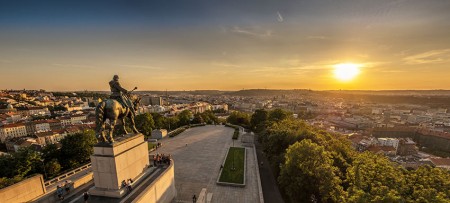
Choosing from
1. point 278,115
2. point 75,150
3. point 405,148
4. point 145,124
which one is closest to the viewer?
point 75,150

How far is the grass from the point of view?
23484 mm

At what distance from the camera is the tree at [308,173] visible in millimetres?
17203

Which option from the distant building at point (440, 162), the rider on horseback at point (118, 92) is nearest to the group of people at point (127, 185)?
the rider on horseback at point (118, 92)

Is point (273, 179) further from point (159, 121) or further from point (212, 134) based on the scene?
point (159, 121)

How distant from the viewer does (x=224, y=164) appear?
27.8 meters

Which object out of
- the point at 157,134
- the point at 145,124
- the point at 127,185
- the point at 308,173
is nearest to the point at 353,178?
the point at 308,173

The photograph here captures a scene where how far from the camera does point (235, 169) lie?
26.2 metres

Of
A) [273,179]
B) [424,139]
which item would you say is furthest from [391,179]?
[424,139]

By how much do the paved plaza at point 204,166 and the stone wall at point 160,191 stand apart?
2.01m

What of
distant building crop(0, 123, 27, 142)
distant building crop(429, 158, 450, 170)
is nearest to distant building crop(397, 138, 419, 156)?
distant building crop(429, 158, 450, 170)

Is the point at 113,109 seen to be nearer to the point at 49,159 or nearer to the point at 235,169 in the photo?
the point at 235,169

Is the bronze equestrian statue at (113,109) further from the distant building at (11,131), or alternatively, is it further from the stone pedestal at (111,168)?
the distant building at (11,131)

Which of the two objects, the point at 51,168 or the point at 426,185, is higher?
the point at 426,185

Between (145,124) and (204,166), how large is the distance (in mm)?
23736
